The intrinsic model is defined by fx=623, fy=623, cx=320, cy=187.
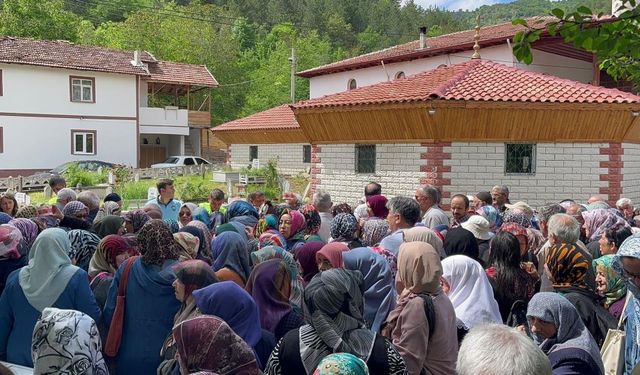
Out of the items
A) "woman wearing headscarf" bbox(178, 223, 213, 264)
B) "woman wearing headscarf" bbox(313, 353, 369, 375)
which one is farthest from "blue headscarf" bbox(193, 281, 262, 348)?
"woman wearing headscarf" bbox(178, 223, 213, 264)

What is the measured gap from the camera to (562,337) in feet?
11.2

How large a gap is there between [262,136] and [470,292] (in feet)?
104

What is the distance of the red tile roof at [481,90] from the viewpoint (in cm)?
1590

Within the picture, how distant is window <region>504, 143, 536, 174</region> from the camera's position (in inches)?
644

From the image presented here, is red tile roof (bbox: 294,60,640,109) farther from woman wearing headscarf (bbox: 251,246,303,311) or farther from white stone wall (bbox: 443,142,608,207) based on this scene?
woman wearing headscarf (bbox: 251,246,303,311)

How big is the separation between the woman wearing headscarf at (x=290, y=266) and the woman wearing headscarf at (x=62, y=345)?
1.50 m

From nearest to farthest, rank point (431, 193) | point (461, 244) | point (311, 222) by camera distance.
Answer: point (461, 244)
point (311, 222)
point (431, 193)

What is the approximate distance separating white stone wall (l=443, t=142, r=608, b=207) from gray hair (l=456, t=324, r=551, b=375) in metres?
13.7

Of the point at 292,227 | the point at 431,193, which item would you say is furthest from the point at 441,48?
the point at 292,227

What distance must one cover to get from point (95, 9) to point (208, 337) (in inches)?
3648

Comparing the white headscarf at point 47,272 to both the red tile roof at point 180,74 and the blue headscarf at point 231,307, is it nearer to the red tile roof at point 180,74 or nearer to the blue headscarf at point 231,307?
the blue headscarf at point 231,307

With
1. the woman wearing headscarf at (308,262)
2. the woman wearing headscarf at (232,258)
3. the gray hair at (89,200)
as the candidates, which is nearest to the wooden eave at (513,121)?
the gray hair at (89,200)

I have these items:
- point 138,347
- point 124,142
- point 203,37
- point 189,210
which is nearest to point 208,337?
point 138,347

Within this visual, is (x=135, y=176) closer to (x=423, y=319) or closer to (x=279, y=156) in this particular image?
(x=279, y=156)
